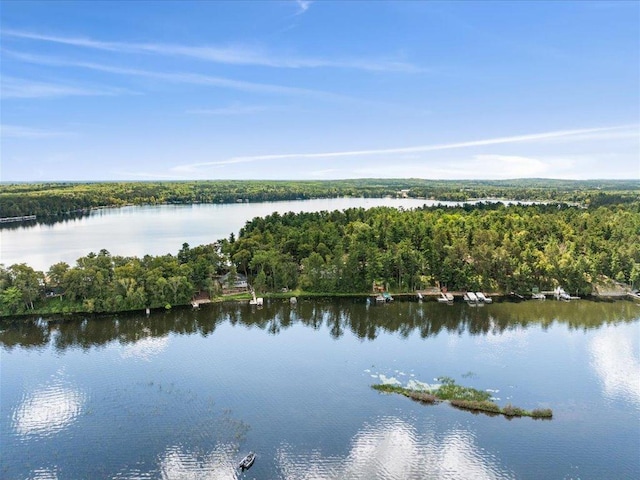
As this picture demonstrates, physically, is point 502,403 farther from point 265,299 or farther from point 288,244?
point 288,244

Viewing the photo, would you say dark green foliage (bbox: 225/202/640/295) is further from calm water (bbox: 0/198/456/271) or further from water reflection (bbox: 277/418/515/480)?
water reflection (bbox: 277/418/515/480)

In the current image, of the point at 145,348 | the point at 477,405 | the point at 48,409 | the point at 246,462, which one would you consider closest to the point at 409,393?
the point at 477,405

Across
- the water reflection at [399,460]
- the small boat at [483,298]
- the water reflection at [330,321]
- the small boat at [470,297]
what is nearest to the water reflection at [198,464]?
the water reflection at [399,460]

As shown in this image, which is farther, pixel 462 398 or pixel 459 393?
pixel 459 393

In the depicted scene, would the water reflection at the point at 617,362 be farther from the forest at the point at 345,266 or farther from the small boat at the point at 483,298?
the forest at the point at 345,266

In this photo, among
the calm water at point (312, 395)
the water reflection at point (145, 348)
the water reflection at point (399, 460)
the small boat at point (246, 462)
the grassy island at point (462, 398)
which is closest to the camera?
the water reflection at point (399, 460)

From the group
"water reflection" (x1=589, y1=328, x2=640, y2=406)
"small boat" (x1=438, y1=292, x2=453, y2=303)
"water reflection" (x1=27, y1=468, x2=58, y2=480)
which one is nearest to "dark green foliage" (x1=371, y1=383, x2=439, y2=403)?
"water reflection" (x1=589, y1=328, x2=640, y2=406)

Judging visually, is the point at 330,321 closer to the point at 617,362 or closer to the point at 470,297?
the point at 470,297
